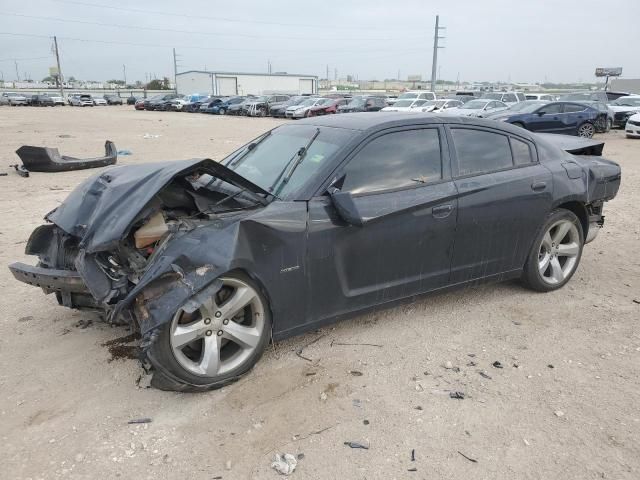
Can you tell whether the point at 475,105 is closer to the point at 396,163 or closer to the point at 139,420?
the point at 396,163

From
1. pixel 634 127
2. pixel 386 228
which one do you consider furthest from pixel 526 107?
pixel 386 228

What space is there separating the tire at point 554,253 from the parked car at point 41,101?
59.8 meters

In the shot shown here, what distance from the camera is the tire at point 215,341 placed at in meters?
2.90

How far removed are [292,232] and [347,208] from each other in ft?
1.27

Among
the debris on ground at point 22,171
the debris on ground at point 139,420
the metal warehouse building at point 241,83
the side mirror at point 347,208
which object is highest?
the metal warehouse building at point 241,83

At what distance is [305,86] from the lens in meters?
84.8

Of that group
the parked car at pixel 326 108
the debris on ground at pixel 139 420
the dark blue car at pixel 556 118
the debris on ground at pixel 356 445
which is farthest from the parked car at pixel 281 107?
the debris on ground at pixel 356 445

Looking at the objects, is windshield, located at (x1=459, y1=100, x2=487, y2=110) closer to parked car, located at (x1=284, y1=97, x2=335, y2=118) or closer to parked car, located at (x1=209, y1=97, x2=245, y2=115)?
parked car, located at (x1=284, y1=97, x2=335, y2=118)

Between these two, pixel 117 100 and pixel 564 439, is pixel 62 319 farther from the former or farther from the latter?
pixel 117 100

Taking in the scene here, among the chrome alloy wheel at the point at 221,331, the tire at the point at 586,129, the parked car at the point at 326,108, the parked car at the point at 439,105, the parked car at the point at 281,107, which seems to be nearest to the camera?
the chrome alloy wheel at the point at 221,331

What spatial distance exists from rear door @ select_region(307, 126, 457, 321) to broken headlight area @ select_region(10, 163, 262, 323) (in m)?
0.61

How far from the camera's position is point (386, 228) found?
352cm

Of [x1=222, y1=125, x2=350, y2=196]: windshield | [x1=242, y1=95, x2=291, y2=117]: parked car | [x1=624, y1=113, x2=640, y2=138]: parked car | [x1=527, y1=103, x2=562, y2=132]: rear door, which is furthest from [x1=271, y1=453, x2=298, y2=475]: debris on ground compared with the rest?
[x1=242, y1=95, x2=291, y2=117]: parked car

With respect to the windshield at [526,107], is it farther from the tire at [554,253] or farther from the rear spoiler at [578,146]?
the tire at [554,253]
